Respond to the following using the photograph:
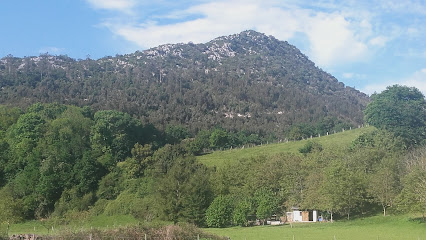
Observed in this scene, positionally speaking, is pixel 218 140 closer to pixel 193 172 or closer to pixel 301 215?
pixel 193 172

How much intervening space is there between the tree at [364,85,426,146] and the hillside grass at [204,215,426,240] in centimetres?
4014

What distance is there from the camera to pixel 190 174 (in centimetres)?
6378

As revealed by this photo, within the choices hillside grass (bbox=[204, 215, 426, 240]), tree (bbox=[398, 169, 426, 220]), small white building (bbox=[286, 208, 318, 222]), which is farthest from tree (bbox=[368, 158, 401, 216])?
small white building (bbox=[286, 208, 318, 222])

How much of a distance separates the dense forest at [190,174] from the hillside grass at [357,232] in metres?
2.68

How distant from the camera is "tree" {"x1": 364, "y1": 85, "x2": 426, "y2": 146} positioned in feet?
303

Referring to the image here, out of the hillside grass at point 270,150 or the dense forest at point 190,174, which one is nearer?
the dense forest at point 190,174

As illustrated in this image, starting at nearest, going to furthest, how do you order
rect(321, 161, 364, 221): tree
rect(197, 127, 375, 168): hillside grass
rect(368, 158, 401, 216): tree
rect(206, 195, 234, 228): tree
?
1. rect(206, 195, 234, 228): tree
2. rect(321, 161, 364, 221): tree
3. rect(368, 158, 401, 216): tree
4. rect(197, 127, 375, 168): hillside grass

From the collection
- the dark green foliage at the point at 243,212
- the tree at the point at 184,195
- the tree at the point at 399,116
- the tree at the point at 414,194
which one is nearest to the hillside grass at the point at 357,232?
the tree at the point at 414,194

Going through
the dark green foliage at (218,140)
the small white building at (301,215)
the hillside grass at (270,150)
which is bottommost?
the small white building at (301,215)

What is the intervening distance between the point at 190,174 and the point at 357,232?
27522 mm

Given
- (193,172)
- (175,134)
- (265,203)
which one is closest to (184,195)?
(193,172)

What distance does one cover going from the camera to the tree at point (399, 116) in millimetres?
92250

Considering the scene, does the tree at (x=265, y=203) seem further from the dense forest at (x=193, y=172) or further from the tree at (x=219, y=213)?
the tree at (x=219, y=213)

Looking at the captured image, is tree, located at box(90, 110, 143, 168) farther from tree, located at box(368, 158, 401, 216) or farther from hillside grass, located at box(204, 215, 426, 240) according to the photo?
tree, located at box(368, 158, 401, 216)
